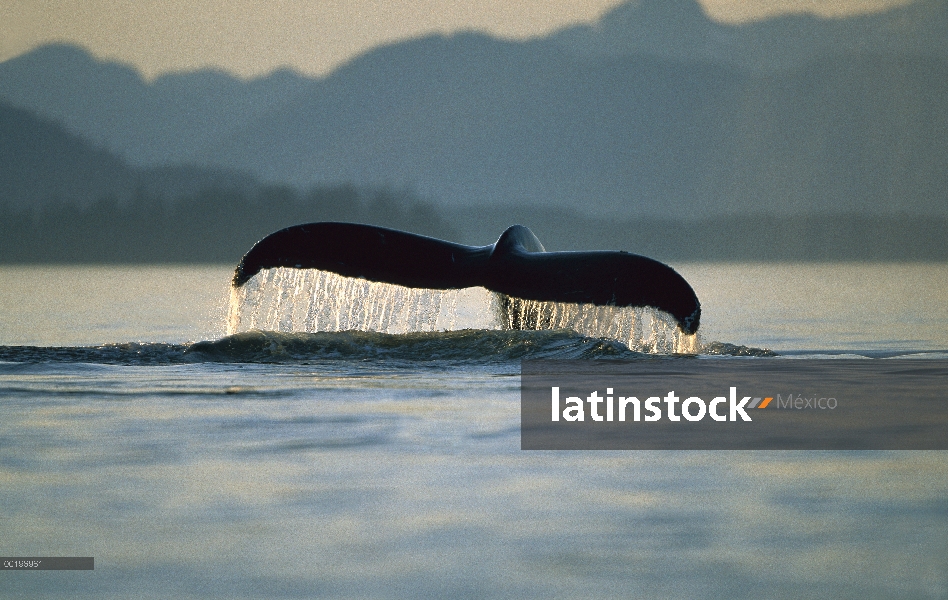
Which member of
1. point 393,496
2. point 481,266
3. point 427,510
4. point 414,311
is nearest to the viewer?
point 427,510

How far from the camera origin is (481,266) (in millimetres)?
13336

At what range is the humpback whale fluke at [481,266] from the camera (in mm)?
12750

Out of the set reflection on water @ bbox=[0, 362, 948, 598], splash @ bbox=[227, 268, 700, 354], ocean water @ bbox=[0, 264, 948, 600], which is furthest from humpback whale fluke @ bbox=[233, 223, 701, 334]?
reflection on water @ bbox=[0, 362, 948, 598]

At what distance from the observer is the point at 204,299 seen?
36.3m

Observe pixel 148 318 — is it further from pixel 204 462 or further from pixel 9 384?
pixel 204 462

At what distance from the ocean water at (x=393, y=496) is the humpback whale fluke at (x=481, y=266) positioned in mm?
239

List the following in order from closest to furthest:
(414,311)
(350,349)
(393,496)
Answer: (393,496) < (350,349) < (414,311)

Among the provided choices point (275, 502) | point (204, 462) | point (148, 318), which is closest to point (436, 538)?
point (275, 502)
